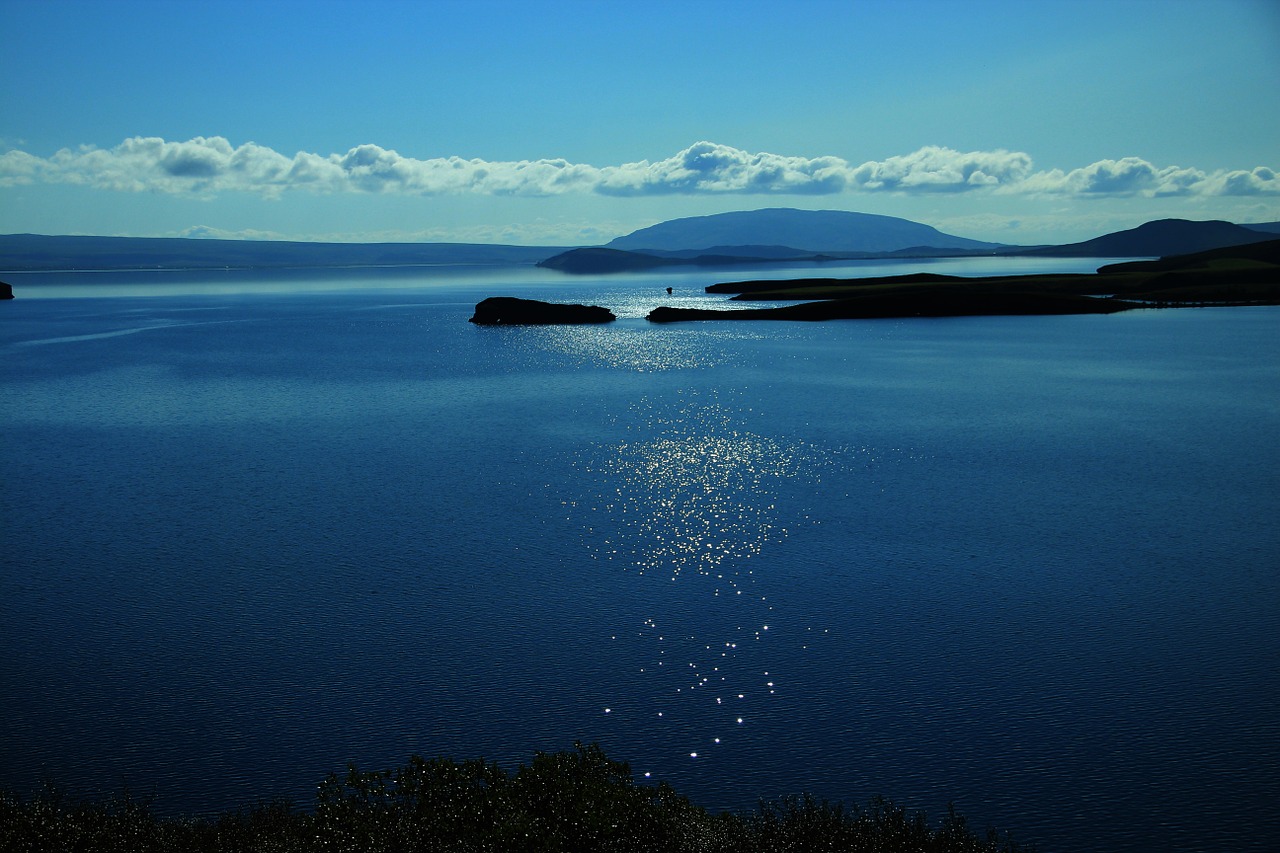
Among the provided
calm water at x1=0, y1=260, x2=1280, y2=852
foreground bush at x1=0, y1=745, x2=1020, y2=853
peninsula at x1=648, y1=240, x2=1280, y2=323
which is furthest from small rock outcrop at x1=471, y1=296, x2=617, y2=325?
foreground bush at x1=0, y1=745, x2=1020, y2=853

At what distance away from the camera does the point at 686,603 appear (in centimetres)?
2220

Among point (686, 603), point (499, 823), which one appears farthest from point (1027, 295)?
point (499, 823)

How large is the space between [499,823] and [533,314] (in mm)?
115071

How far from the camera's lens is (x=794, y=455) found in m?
38.6

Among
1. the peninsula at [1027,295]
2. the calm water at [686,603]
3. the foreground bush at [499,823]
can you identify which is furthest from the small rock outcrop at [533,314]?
the foreground bush at [499,823]

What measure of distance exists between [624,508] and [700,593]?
8077 millimetres

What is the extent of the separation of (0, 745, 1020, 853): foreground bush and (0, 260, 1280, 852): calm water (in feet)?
3.56

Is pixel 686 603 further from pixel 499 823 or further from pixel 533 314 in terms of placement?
pixel 533 314

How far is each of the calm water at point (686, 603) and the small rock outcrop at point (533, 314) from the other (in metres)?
72.7

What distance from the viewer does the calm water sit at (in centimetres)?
1548

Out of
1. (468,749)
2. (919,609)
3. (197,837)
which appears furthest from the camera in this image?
(919,609)

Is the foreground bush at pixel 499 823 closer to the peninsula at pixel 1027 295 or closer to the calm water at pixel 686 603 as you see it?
the calm water at pixel 686 603

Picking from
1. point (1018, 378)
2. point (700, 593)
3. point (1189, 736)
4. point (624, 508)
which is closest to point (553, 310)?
point (1018, 378)

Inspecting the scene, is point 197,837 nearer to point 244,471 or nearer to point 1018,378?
point 244,471
